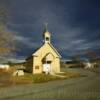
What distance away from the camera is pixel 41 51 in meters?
52.6

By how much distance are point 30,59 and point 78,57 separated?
60369mm

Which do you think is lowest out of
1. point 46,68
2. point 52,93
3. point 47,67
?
point 52,93

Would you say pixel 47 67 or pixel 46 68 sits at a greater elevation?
pixel 47 67

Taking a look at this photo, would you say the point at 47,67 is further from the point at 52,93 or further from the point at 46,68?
the point at 52,93

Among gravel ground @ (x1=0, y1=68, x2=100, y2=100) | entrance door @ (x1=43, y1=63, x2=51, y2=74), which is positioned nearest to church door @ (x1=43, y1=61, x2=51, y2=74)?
entrance door @ (x1=43, y1=63, x2=51, y2=74)

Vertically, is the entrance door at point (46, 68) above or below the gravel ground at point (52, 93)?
above

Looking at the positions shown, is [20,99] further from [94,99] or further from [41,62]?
[41,62]

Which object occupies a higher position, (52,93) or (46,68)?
(46,68)

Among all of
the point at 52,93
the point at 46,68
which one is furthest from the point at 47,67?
the point at 52,93

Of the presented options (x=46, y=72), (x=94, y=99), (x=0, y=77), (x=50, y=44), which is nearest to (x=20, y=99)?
(x=94, y=99)

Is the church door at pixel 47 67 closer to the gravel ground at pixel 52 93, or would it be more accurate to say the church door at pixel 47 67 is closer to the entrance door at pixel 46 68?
the entrance door at pixel 46 68

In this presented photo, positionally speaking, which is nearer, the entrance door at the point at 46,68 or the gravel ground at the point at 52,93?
the gravel ground at the point at 52,93

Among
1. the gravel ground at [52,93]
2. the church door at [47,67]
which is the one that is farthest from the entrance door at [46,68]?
the gravel ground at [52,93]

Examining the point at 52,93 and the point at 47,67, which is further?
the point at 47,67
